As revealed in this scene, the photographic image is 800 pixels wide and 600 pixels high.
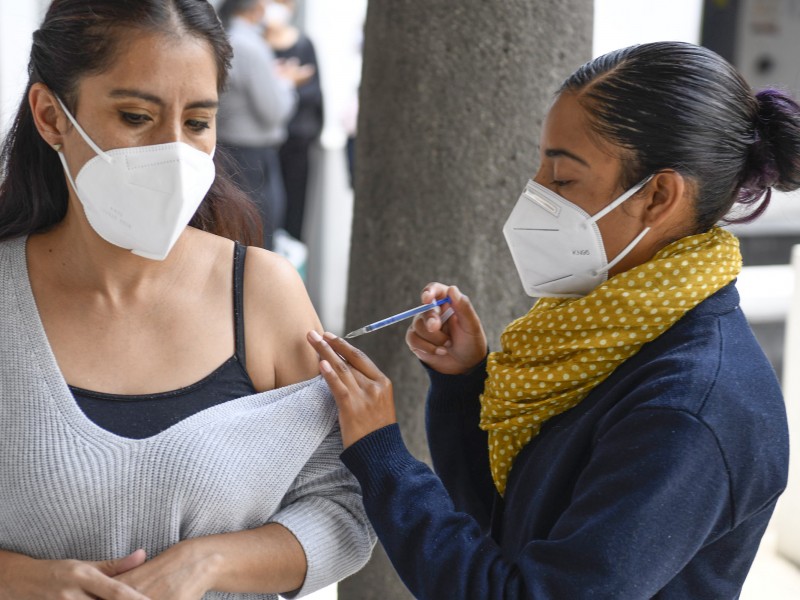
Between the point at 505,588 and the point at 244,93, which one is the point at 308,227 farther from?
the point at 505,588

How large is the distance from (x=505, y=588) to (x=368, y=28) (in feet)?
5.45

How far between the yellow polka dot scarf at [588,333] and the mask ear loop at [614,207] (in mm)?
43

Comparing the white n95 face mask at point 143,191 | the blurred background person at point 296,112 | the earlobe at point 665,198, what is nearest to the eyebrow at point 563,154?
the earlobe at point 665,198

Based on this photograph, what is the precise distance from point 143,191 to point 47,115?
24 cm

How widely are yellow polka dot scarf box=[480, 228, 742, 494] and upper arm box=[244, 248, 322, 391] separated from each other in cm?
35

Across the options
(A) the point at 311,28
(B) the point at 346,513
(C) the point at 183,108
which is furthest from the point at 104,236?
(A) the point at 311,28

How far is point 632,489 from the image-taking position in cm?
150

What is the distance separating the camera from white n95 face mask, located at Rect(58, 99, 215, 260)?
68.3 inches

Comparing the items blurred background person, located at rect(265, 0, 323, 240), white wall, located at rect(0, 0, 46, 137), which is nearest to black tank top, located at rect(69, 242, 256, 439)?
white wall, located at rect(0, 0, 46, 137)

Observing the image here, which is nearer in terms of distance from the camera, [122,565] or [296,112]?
[122,565]

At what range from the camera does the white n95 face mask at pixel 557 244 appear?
5.73 ft

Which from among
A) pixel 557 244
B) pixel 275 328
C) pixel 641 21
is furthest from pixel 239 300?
pixel 641 21

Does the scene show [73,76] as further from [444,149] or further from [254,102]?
[254,102]

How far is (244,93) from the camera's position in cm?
656
